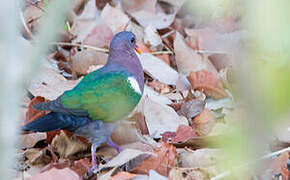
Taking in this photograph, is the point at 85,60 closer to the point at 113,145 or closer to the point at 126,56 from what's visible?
the point at 126,56

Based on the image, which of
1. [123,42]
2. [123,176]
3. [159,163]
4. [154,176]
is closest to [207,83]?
[123,42]

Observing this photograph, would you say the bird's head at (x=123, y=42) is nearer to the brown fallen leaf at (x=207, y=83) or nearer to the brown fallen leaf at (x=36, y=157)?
the brown fallen leaf at (x=207, y=83)

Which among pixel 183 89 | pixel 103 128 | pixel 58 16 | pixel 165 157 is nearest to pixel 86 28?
pixel 183 89

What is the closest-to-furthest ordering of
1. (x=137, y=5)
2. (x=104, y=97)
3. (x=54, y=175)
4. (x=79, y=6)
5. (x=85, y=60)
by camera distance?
(x=54, y=175) → (x=104, y=97) → (x=85, y=60) → (x=79, y=6) → (x=137, y=5)

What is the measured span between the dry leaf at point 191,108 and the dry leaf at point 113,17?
3.87ft

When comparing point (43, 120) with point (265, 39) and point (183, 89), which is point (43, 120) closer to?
point (183, 89)

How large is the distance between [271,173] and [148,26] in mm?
2087

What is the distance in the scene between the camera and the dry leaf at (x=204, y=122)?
3.15 metres

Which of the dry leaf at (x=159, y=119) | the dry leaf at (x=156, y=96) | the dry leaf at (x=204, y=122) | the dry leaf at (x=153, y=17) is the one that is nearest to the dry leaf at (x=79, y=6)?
the dry leaf at (x=153, y=17)

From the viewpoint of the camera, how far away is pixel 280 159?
8.58ft

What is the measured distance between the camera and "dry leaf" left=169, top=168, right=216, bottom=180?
2.54m

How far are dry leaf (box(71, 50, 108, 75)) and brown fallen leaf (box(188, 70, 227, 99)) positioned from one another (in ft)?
2.23

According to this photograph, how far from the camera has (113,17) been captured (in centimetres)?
432

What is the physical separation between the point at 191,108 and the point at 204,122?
0.54 ft
